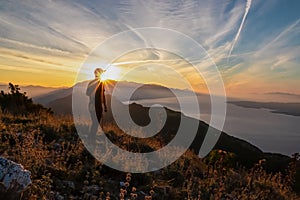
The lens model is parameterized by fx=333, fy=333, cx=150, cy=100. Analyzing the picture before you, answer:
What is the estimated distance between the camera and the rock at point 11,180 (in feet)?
12.2

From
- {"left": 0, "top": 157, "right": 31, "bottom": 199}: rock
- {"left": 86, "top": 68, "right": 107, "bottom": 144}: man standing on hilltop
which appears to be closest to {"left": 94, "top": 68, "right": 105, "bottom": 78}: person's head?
{"left": 86, "top": 68, "right": 107, "bottom": 144}: man standing on hilltop

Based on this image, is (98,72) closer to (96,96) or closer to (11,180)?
(96,96)

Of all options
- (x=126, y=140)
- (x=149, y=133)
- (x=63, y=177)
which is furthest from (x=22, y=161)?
(x=149, y=133)

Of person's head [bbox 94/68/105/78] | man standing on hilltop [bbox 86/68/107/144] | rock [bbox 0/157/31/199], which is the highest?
person's head [bbox 94/68/105/78]

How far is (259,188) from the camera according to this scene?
7.93 metres

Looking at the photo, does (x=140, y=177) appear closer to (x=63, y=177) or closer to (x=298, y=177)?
(x=63, y=177)

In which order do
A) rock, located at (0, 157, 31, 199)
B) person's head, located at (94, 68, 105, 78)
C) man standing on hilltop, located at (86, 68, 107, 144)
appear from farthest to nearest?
man standing on hilltop, located at (86, 68, 107, 144) → person's head, located at (94, 68, 105, 78) → rock, located at (0, 157, 31, 199)

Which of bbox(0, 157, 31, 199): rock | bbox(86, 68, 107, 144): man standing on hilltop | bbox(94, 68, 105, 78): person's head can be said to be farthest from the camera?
bbox(86, 68, 107, 144): man standing on hilltop

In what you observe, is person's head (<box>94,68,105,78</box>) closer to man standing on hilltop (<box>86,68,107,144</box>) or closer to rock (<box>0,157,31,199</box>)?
man standing on hilltop (<box>86,68,107,144</box>)

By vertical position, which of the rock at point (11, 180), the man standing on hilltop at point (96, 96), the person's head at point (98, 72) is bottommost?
the rock at point (11, 180)

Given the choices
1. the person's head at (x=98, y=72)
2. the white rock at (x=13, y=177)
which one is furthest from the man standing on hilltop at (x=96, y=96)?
the white rock at (x=13, y=177)

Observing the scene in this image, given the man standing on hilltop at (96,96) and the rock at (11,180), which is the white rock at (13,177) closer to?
the rock at (11,180)

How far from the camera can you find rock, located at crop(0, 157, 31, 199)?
3.72 meters

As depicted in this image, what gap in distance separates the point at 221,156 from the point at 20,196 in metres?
6.89
